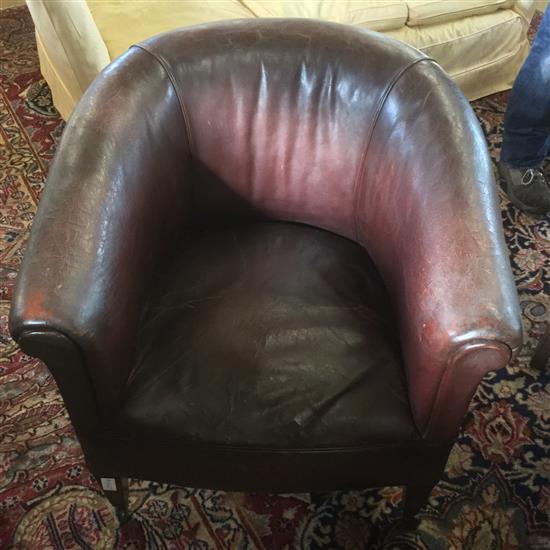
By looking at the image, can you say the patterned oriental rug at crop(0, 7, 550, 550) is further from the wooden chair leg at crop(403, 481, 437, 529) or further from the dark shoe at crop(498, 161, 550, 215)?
the dark shoe at crop(498, 161, 550, 215)

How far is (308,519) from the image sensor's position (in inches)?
49.8

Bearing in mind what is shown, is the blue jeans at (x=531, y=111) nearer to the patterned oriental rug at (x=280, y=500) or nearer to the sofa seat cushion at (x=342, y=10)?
the sofa seat cushion at (x=342, y=10)

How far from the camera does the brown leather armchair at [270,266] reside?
91cm

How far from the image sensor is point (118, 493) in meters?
1.18

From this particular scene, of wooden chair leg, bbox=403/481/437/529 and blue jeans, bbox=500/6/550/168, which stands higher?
blue jeans, bbox=500/6/550/168

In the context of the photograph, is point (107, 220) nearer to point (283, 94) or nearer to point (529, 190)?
point (283, 94)

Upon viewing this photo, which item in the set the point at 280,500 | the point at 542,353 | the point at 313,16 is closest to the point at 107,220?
the point at 280,500

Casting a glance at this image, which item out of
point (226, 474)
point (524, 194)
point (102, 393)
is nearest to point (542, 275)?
point (524, 194)

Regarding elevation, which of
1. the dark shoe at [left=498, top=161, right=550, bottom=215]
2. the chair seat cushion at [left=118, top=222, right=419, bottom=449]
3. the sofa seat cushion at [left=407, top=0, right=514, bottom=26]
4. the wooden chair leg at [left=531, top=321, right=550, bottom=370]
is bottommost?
the wooden chair leg at [left=531, top=321, right=550, bottom=370]

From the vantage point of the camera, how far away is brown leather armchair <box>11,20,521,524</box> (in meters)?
0.91

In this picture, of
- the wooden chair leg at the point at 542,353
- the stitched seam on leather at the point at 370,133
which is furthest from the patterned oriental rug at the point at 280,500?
the stitched seam on leather at the point at 370,133

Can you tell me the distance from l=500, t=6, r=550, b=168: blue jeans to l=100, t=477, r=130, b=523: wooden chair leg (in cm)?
148

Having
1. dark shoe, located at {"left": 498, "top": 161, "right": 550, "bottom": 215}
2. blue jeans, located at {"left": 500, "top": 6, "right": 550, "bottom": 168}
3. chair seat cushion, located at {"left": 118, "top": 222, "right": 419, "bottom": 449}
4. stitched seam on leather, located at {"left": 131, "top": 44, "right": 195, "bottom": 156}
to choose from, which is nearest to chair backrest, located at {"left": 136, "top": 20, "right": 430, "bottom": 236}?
stitched seam on leather, located at {"left": 131, "top": 44, "right": 195, "bottom": 156}

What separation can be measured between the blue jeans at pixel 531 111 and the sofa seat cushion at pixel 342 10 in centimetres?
44
